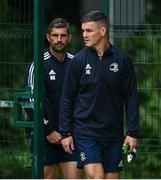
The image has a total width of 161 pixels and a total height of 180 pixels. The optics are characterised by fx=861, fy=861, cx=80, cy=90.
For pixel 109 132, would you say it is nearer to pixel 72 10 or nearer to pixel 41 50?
pixel 41 50

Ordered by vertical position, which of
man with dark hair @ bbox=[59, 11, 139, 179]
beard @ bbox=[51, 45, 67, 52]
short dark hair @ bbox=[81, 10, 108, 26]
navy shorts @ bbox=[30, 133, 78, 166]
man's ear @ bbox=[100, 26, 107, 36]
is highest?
short dark hair @ bbox=[81, 10, 108, 26]

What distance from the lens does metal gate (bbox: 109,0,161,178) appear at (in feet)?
33.2

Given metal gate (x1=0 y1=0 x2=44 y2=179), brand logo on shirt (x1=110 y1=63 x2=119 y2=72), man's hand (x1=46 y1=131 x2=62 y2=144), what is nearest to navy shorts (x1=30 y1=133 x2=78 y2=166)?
man's hand (x1=46 y1=131 x2=62 y2=144)

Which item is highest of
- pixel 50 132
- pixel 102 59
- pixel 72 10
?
pixel 72 10

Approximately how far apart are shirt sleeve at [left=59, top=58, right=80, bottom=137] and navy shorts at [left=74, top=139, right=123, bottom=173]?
0.58 feet

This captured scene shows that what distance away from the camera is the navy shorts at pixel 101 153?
7.64 metres

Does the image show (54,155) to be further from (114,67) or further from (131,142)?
(114,67)

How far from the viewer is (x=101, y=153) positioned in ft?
25.2

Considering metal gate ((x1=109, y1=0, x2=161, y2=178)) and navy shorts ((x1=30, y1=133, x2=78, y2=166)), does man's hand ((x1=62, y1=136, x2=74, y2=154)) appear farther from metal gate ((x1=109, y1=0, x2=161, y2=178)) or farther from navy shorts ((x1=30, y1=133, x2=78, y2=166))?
metal gate ((x1=109, y1=0, x2=161, y2=178))

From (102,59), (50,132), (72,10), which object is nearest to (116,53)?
(102,59)

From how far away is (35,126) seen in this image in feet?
25.9

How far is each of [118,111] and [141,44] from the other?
2555 millimetres

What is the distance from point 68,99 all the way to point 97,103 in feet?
0.90

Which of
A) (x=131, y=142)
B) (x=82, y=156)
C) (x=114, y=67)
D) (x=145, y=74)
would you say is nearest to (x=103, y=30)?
(x=114, y=67)
